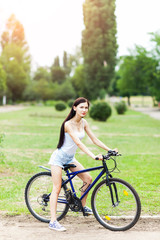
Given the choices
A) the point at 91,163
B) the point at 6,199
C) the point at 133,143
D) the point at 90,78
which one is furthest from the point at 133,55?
the point at 6,199

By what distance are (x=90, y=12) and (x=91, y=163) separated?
4385 centimetres

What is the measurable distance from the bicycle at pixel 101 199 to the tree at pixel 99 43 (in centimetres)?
4708

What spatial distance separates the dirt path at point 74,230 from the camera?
13.9ft

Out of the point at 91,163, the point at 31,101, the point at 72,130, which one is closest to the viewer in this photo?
the point at 72,130

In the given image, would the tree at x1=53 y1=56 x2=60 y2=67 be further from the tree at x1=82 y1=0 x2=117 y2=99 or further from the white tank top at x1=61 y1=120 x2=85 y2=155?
the white tank top at x1=61 y1=120 x2=85 y2=155

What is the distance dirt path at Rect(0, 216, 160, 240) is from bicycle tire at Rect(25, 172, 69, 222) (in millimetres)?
105

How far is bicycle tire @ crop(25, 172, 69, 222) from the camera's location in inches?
190

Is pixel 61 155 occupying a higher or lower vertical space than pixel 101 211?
higher

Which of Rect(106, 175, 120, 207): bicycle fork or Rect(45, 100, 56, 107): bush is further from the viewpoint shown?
Rect(45, 100, 56, 107): bush

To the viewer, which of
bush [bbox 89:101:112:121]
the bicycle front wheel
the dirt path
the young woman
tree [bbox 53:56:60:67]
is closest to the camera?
the dirt path

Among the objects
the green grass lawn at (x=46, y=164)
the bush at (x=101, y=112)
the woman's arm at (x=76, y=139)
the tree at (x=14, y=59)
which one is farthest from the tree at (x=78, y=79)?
the woman's arm at (x=76, y=139)

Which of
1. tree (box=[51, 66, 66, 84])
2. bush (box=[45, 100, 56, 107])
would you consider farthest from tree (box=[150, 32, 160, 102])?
tree (box=[51, 66, 66, 84])

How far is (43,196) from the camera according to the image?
4969 millimetres

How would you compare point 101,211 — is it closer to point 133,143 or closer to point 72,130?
point 72,130
